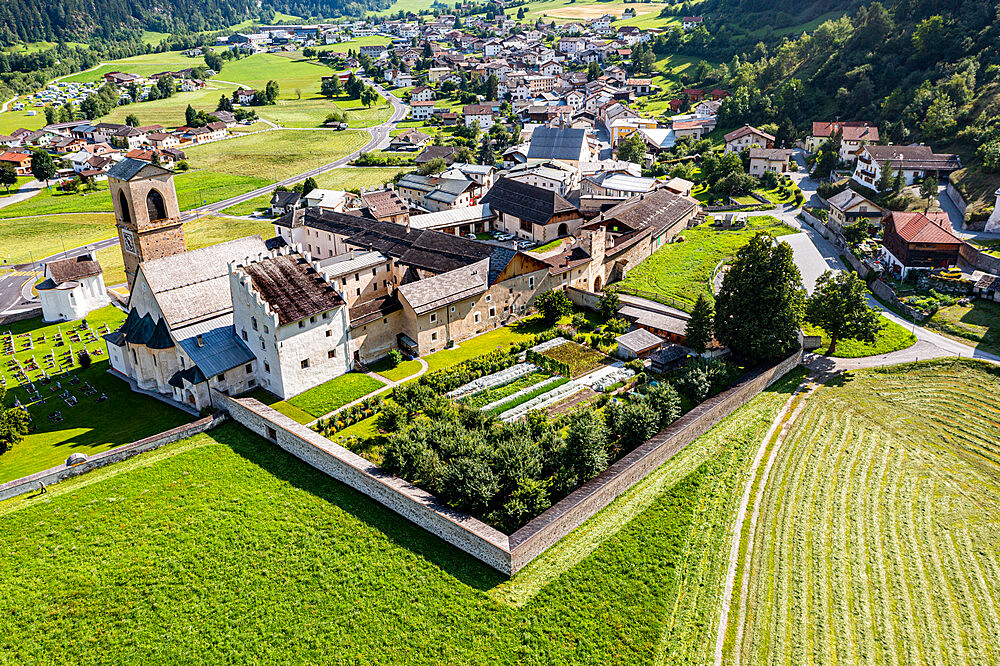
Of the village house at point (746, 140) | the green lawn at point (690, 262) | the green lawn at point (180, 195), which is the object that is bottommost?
the green lawn at point (180, 195)

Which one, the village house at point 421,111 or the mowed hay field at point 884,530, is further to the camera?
the village house at point 421,111

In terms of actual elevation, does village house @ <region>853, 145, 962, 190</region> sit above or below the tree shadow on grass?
above

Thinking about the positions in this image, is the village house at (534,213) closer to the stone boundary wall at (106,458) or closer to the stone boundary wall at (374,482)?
the stone boundary wall at (374,482)

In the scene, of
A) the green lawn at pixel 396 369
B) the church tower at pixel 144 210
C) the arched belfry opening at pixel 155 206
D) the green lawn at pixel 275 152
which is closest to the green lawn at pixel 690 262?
the green lawn at pixel 396 369

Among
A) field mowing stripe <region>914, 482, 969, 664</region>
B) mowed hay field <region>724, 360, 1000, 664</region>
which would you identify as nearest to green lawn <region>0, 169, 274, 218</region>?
mowed hay field <region>724, 360, 1000, 664</region>

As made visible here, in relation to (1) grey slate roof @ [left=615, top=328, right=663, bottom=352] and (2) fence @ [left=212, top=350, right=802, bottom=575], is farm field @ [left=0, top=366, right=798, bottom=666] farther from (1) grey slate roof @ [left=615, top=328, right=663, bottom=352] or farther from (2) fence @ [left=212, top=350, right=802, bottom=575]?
(1) grey slate roof @ [left=615, top=328, right=663, bottom=352]
